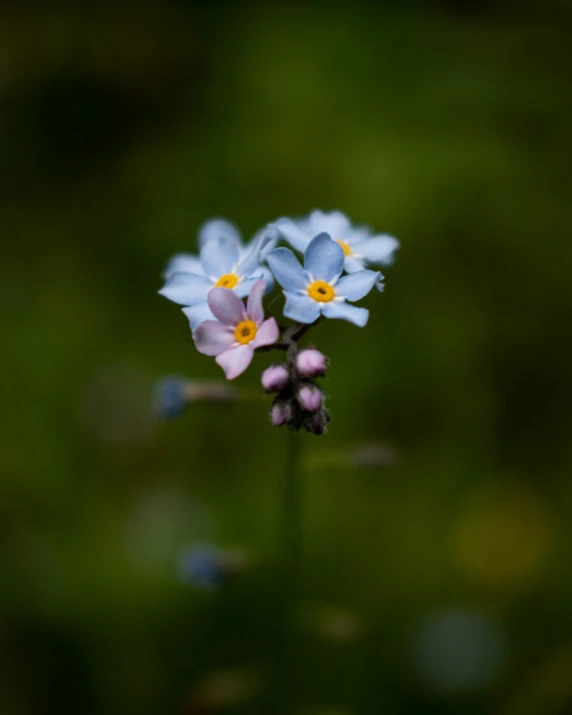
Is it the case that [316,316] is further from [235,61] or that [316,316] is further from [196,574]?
[235,61]

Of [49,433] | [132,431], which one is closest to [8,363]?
[49,433]

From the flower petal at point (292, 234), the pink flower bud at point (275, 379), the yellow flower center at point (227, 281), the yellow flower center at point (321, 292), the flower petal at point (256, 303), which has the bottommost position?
the pink flower bud at point (275, 379)

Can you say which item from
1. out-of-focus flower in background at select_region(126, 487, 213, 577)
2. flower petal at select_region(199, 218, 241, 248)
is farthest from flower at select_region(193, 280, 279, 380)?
out-of-focus flower in background at select_region(126, 487, 213, 577)

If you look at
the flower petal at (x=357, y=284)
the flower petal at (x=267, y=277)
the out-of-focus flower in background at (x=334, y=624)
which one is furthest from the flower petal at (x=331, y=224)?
the out-of-focus flower in background at (x=334, y=624)

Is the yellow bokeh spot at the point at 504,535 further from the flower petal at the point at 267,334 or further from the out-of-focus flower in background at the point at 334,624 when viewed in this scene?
the flower petal at the point at 267,334

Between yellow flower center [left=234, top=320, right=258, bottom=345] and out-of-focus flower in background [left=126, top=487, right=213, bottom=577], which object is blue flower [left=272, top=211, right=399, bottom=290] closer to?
yellow flower center [left=234, top=320, right=258, bottom=345]
